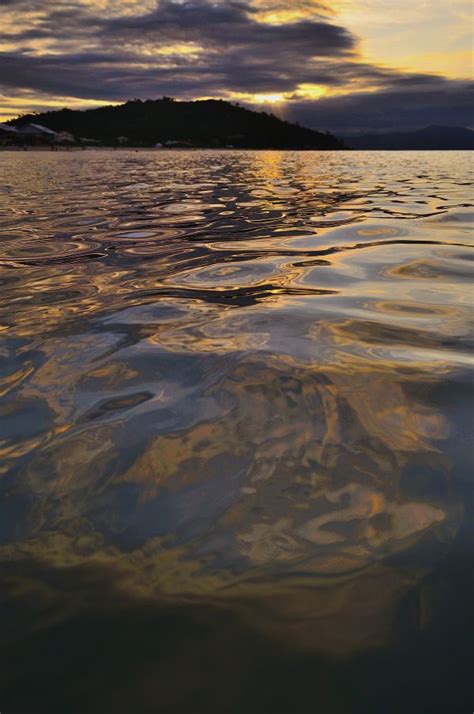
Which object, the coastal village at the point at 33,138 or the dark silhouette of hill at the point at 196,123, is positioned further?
the dark silhouette of hill at the point at 196,123

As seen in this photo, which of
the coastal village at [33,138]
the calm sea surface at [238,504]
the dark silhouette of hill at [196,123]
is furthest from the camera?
the dark silhouette of hill at [196,123]

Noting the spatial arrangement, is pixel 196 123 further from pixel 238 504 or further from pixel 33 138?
pixel 238 504

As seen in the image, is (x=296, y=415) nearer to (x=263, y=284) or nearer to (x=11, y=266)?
(x=263, y=284)

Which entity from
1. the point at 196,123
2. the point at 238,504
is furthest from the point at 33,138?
the point at 196,123

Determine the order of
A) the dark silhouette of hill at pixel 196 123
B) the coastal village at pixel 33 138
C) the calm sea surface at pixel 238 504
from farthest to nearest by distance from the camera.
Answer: the dark silhouette of hill at pixel 196 123
the coastal village at pixel 33 138
the calm sea surface at pixel 238 504

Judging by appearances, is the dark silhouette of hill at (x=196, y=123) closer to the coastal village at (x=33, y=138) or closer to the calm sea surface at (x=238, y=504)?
the coastal village at (x=33, y=138)

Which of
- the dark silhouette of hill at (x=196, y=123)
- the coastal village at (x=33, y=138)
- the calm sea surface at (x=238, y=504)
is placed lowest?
the calm sea surface at (x=238, y=504)

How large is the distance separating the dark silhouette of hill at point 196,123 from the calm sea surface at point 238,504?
111065 millimetres

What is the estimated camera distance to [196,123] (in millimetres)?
135000

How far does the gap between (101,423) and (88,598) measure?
720 mm

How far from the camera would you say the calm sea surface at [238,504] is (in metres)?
0.82

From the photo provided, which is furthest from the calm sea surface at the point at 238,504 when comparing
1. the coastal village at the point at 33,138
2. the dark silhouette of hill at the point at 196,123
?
the dark silhouette of hill at the point at 196,123

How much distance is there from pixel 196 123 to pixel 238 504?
485ft

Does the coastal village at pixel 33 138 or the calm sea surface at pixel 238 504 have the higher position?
the coastal village at pixel 33 138
